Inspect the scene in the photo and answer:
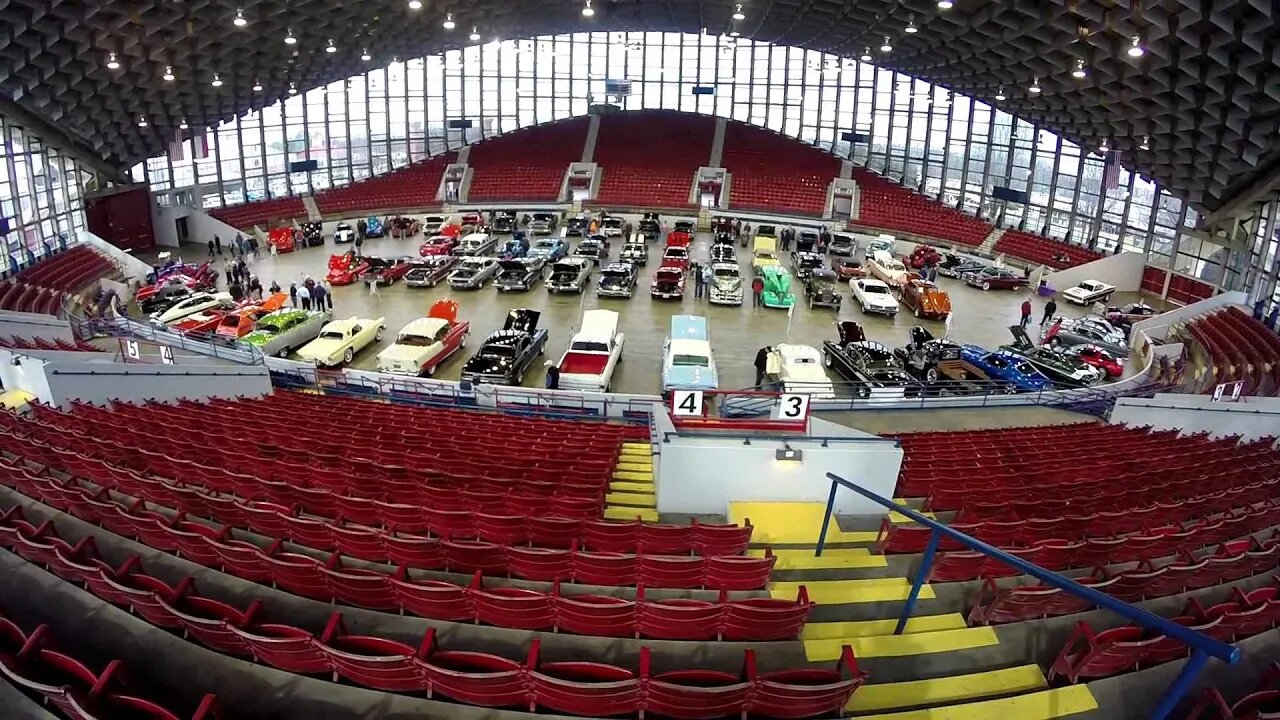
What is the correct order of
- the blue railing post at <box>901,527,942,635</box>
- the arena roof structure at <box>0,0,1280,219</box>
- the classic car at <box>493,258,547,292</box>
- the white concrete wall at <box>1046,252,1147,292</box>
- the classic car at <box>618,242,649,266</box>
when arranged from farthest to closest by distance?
the white concrete wall at <box>1046,252,1147,292</box>
the classic car at <box>618,242,649,266</box>
the classic car at <box>493,258,547,292</box>
the arena roof structure at <box>0,0,1280,219</box>
the blue railing post at <box>901,527,942,635</box>

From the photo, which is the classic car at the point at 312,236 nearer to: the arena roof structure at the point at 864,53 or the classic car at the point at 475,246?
the arena roof structure at the point at 864,53

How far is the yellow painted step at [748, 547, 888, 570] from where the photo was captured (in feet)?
23.2

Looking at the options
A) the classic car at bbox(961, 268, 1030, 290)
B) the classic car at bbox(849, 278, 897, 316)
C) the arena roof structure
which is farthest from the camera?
the classic car at bbox(961, 268, 1030, 290)

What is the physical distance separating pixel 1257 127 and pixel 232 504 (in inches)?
1065

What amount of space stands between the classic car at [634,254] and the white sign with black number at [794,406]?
750 inches

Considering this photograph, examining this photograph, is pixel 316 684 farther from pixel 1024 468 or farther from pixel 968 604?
pixel 1024 468

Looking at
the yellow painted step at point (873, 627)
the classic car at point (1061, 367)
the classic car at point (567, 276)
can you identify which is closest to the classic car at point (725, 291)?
the classic car at point (567, 276)

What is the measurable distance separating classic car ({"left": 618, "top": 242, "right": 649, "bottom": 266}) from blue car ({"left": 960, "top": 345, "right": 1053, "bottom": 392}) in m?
13.3

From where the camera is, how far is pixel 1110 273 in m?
30.7

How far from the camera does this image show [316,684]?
513 centimetres

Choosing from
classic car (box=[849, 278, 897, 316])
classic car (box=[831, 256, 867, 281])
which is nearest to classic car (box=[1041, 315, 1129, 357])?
classic car (box=[849, 278, 897, 316])

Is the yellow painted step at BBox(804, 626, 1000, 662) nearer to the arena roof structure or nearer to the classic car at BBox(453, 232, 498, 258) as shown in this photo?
the arena roof structure

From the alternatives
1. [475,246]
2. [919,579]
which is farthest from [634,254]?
[919,579]

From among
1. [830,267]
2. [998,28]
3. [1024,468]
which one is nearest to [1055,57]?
[998,28]
